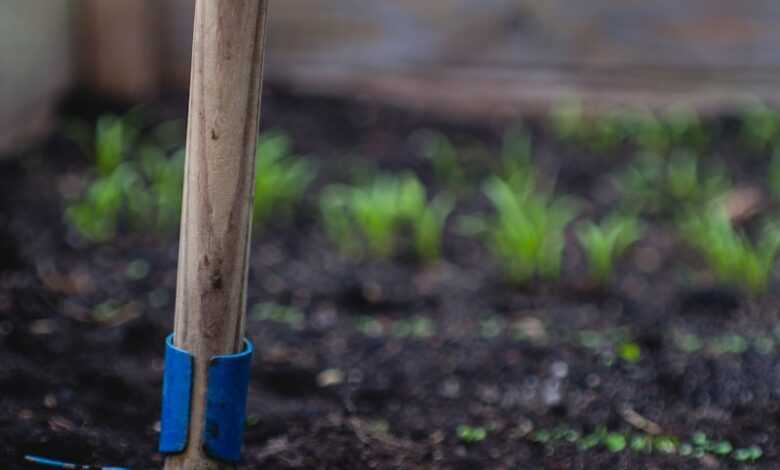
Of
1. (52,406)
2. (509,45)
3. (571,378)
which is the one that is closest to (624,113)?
(509,45)

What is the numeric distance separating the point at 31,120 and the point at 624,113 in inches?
84.1

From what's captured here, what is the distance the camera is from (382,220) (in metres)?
2.84

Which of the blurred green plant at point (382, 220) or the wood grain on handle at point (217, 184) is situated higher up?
the wood grain on handle at point (217, 184)

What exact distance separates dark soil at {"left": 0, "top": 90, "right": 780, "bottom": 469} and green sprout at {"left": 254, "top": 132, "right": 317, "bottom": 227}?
67 millimetres

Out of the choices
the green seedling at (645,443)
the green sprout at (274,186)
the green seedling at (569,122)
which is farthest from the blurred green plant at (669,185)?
the green seedling at (645,443)

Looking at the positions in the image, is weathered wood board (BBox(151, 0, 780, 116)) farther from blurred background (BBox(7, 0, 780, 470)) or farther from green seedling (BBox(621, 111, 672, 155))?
green seedling (BBox(621, 111, 672, 155))

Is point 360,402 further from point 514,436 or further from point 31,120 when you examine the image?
point 31,120

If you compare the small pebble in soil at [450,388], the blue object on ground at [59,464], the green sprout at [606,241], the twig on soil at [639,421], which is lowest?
the small pebble in soil at [450,388]

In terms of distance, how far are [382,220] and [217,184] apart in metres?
1.53

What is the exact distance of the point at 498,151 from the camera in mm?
3740

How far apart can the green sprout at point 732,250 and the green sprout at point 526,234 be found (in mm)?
373

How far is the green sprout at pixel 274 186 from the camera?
3.00 metres

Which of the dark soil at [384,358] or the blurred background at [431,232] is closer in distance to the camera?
the dark soil at [384,358]

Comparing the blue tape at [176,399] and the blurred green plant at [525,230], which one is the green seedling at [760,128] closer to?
the blurred green plant at [525,230]
